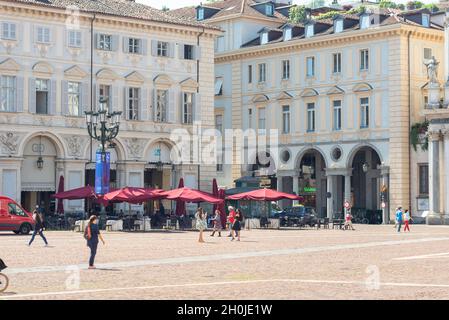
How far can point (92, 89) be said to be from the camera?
7106cm

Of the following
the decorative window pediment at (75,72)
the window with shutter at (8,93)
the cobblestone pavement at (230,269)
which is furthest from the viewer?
the decorative window pediment at (75,72)

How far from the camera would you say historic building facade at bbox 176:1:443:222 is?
3189 inches

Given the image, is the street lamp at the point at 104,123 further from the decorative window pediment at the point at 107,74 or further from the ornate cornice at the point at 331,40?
the ornate cornice at the point at 331,40

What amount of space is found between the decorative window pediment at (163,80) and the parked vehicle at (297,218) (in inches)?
437

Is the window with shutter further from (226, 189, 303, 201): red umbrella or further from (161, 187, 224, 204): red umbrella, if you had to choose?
(226, 189, 303, 201): red umbrella

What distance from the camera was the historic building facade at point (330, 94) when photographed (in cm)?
8100

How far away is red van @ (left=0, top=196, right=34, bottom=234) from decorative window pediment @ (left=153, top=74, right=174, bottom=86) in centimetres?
Answer: 2002

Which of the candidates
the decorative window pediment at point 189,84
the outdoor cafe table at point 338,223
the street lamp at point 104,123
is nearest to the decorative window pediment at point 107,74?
the decorative window pediment at point 189,84

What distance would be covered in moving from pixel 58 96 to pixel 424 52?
27557 mm

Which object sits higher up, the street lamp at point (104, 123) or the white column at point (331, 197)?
the street lamp at point (104, 123)

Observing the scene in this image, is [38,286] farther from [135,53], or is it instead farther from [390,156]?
[390,156]
